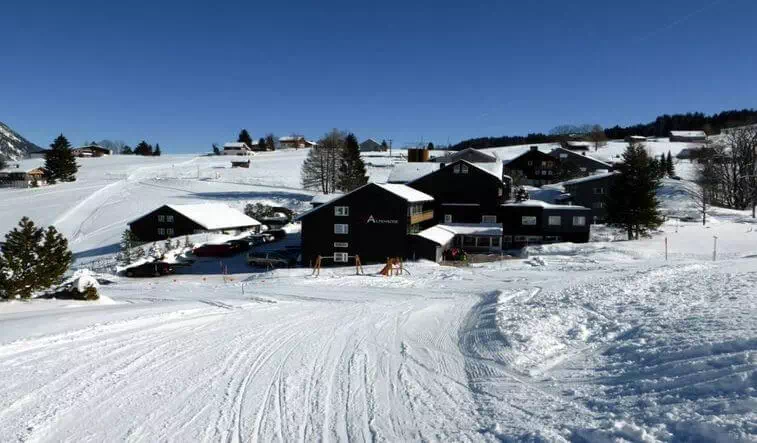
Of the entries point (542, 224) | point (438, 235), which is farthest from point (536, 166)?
point (438, 235)

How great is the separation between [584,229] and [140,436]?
42428 mm

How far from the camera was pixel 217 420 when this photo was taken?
8062mm

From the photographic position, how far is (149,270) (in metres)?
37.1

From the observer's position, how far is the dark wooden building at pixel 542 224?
4434 cm

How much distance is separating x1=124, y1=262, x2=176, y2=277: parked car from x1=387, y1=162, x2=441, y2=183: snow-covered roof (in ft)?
82.1

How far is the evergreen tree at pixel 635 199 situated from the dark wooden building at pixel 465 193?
31.9 feet

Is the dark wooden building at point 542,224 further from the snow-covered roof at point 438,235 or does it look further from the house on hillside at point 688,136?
the house on hillside at point 688,136

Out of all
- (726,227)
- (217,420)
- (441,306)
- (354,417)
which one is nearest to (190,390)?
(217,420)

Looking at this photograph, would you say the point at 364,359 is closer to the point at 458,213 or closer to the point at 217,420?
the point at 217,420

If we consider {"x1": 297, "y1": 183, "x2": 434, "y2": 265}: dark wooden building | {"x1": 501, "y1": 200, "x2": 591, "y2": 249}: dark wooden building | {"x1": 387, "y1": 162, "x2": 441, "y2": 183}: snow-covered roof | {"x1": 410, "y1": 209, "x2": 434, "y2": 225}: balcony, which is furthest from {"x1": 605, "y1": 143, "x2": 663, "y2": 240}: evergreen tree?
{"x1": 387, "y1": 162, "x2": 441, "y2": 183}: snow-covered roof

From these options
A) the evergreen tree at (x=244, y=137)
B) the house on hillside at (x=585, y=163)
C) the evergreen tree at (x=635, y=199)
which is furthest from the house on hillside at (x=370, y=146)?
the evergreen tree at (x=635, y=199)

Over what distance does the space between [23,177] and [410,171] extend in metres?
65.7

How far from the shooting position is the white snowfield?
7.50m

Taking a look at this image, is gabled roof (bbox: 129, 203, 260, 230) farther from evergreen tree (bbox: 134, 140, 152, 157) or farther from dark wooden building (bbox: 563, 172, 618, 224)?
evergreen tree (bbox: 134, 140, 152, 157)
